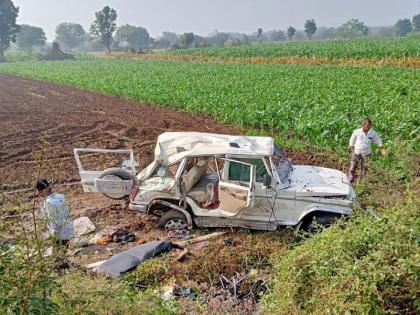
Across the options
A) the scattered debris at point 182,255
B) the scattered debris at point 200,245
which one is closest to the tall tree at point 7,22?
the scattered debris at point 200,245

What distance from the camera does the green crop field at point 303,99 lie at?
13586mm

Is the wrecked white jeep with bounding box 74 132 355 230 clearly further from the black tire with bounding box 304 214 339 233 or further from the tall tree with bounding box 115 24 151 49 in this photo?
the tall tree with bounding box 115 24 151 49

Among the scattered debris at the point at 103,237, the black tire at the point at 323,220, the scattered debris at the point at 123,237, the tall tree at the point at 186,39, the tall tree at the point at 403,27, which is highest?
the tall tree at the point at 403,27

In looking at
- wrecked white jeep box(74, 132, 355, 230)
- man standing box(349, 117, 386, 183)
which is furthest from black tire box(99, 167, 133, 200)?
man standing box(349, 117, 386, 183)

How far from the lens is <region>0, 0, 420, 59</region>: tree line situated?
84750 mm

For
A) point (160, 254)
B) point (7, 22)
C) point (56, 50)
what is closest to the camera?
point (160, 254)

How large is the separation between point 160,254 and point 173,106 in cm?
1496

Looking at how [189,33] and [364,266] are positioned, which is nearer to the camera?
[364,266]

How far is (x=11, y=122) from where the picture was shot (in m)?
19.0

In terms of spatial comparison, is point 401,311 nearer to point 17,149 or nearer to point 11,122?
→ point 17,149

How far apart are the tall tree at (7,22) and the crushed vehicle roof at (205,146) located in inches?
3332

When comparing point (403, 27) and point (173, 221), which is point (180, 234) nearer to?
point (173, 221)

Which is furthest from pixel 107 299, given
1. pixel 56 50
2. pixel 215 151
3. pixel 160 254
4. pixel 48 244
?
pixel 56 50

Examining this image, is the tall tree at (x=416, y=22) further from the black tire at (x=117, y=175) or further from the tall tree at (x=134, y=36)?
the black tire at (x=117, y=175)
